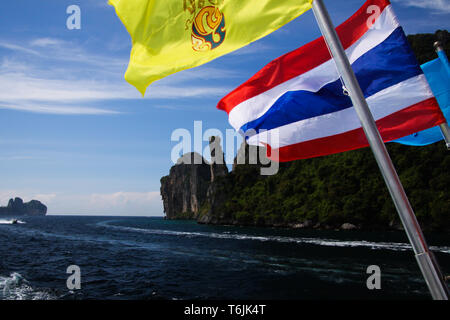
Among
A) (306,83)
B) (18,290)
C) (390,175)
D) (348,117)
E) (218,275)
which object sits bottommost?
(218,275)

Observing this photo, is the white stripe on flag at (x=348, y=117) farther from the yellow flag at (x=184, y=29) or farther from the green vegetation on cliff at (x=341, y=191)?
the green vegetation on cliff at (x=341, y=191)

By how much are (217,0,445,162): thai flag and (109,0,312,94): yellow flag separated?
1.77m

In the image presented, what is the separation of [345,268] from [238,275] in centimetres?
940

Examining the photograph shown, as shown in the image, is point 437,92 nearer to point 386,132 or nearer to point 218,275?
point 386,132

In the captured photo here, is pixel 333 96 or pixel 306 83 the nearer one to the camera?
pixel 333 96

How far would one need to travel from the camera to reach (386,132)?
4.59 m

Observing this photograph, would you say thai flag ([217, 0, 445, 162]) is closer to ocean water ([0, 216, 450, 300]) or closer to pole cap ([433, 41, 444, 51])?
pole cap ([433, 41, 444, 51])

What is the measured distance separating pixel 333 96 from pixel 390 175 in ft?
8.56

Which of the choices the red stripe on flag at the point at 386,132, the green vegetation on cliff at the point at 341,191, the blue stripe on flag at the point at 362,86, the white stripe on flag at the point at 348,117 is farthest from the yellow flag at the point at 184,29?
the green vegetation on cliff at the point at 341,191

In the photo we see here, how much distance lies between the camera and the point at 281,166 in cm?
13188

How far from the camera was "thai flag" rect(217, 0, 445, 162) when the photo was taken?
421 cm

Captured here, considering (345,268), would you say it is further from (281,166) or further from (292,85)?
(281,166)

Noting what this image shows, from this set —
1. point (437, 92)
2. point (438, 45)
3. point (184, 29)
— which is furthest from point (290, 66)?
point (437, 92)
